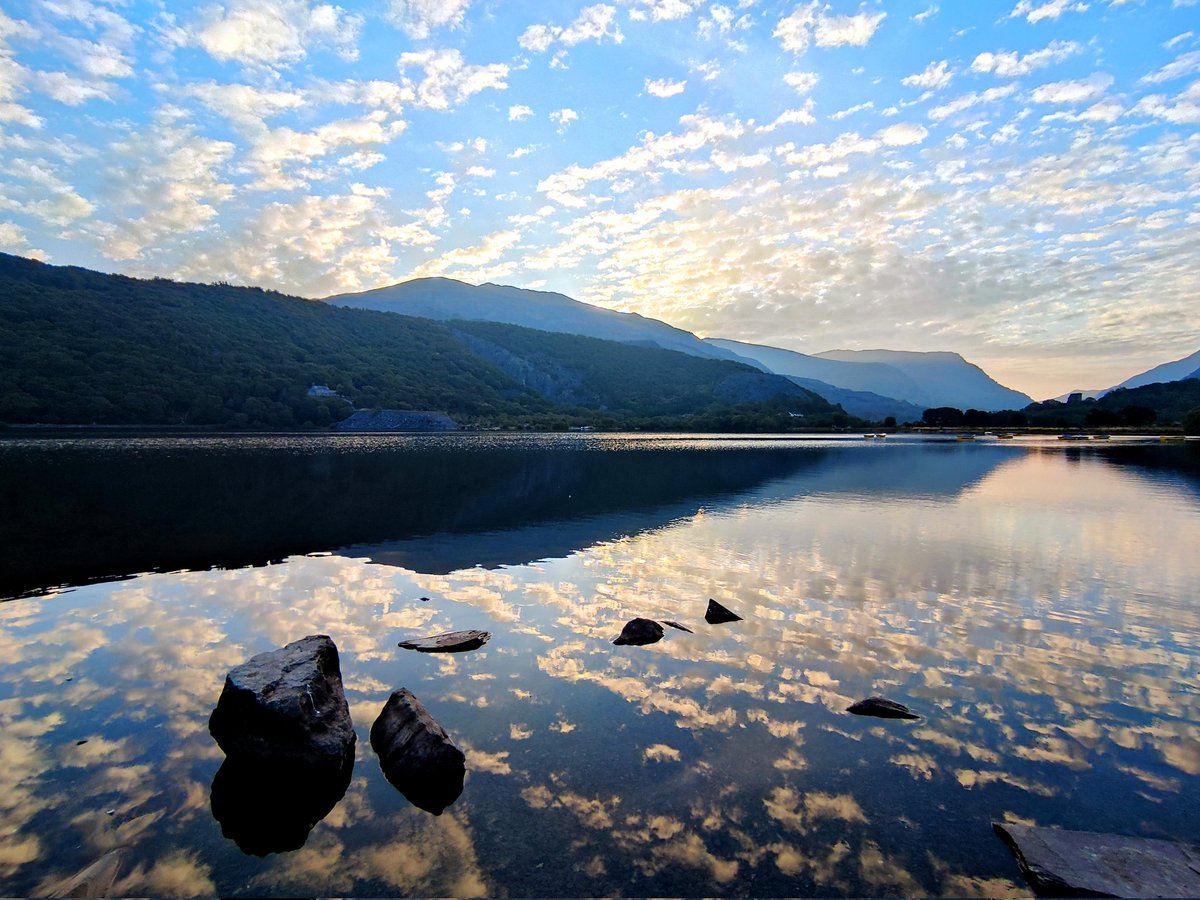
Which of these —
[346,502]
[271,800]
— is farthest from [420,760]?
[346,502]

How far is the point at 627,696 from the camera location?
15.6 m

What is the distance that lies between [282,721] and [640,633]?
35.8 feet

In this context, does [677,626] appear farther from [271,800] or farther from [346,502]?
[346,502]

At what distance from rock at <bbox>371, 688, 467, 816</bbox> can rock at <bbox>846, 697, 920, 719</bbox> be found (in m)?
9.38

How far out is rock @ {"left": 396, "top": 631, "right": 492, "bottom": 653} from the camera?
61.4 feet

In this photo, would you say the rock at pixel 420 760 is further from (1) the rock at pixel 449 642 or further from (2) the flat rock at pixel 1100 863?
(2) the flat rock at pixel 1100 863

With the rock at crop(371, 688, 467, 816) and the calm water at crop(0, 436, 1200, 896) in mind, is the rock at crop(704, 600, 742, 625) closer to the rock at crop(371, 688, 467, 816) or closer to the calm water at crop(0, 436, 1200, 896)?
A: the calm water at crop(0, 436, 1200, 896)

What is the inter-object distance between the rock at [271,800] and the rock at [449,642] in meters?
6.36

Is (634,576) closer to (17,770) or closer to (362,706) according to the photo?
(362,706)

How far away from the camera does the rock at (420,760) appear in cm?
1128

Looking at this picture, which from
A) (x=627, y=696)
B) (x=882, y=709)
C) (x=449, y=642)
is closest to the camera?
(x=882, y=709)

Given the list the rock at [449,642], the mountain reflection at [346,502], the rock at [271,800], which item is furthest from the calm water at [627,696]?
the mountain reflection at [346,502]

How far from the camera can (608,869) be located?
30.6ft

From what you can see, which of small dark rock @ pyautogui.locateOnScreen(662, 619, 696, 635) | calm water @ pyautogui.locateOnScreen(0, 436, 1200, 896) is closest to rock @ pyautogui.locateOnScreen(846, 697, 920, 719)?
calm water @ pyautogui.locateOnScreen(0, 436, 1200, 896)
